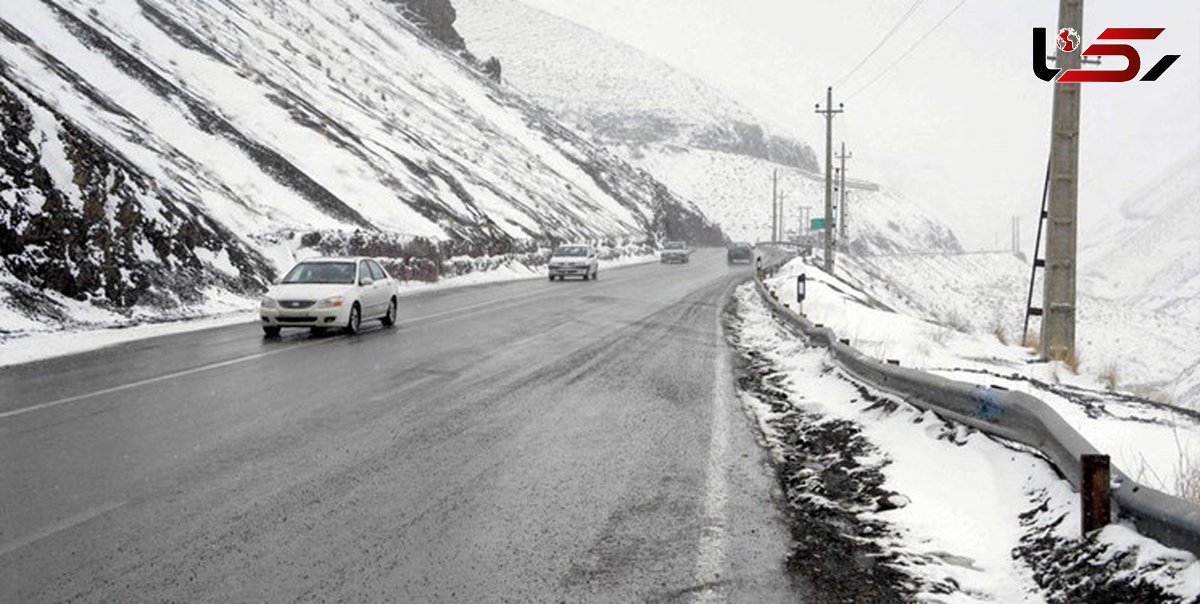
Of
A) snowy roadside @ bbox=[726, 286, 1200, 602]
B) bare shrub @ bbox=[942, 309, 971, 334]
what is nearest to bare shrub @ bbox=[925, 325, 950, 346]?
bare shrub @ bbox=[942, 309, 971, 334]

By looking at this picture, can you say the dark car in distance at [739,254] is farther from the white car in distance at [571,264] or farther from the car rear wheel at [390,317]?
the car rear wheel at [390,317]

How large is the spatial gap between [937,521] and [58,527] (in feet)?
16.9

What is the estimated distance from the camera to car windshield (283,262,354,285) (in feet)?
59.8

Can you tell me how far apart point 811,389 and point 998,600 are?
6.52 metres

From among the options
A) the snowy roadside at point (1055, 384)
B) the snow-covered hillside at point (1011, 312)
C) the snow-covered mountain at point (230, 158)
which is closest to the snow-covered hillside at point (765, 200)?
the snow-covered hillside at point (1011, 312)

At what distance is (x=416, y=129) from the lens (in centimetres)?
5759

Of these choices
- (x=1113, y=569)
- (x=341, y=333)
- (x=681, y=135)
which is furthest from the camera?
(x=681, y=135)

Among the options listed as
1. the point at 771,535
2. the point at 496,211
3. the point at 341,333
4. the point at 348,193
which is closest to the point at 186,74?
the point at 348,193

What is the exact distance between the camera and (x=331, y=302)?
56.2 ft

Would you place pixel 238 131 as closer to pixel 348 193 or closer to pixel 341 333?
pixel 348 193

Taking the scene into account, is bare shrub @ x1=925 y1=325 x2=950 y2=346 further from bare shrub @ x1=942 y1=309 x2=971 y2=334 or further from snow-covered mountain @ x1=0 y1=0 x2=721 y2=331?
snow-covered mountain @ x1=0 y1=0 x2=721 y2=331

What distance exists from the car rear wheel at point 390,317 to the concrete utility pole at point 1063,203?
39.1 feet

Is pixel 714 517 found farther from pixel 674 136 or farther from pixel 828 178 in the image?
pixel 674 136

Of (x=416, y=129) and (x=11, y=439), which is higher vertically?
(x=416, y=129)
